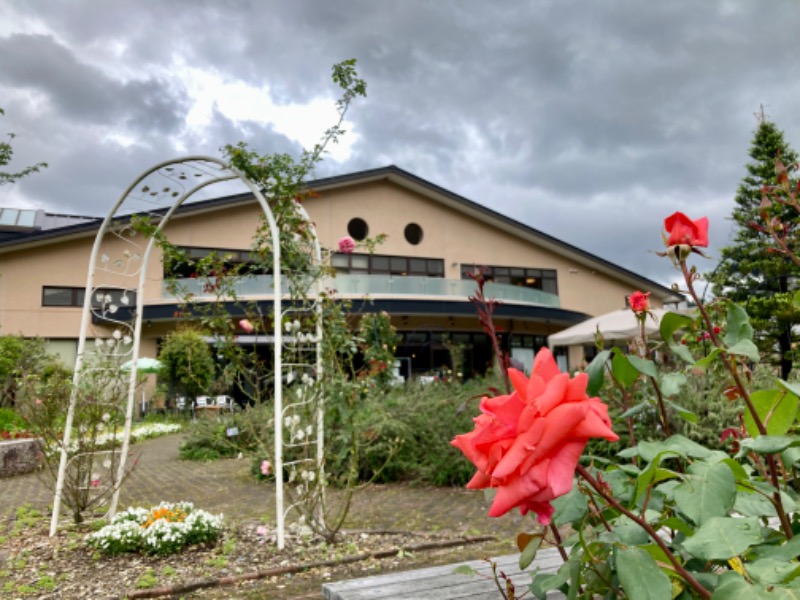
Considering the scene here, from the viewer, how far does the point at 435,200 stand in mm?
24609

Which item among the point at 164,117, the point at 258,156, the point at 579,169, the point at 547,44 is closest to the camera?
the point at 258,156

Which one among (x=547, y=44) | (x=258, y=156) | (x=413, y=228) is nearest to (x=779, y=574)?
(x=258, y=156)

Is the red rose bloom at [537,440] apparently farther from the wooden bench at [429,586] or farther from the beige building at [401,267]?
the beige building at [401,267]

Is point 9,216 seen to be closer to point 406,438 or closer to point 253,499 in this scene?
point 253,499

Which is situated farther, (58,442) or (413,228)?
(413,228)

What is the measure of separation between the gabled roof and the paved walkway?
1048 cm

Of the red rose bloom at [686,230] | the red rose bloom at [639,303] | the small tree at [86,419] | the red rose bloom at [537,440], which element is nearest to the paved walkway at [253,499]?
the small tree at [86,419]

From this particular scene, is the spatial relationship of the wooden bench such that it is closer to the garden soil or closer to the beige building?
the garden soil

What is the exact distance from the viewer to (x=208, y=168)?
5355 millimetres

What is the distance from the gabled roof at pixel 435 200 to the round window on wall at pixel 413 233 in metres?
1.41

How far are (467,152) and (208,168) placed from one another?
16.2 meters

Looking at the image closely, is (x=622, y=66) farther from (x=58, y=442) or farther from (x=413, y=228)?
(x=413, y=228)

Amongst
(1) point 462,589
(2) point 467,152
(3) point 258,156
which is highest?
(2) point 467,152

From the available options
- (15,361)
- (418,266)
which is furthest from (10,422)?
(418,266)
